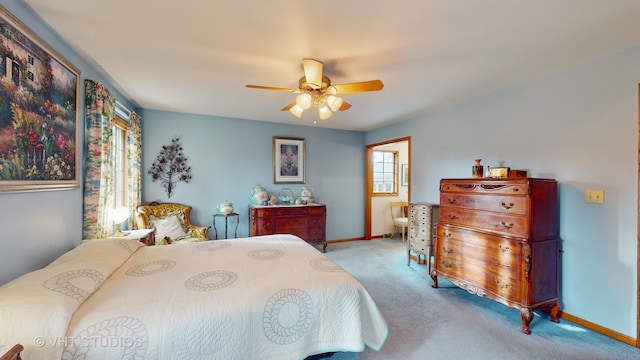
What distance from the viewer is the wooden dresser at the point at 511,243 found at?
2.22 metres

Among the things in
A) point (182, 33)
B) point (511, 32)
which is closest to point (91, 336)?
point (182, 33)

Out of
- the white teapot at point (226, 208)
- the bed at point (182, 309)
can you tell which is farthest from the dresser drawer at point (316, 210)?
the bed at point (182, 309)

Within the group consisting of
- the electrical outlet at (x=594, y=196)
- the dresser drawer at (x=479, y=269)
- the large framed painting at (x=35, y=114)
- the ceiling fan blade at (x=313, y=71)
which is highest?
the ceiling fan blade at (x=313, y=71)

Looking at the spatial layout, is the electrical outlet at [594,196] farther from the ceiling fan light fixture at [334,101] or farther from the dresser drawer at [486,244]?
the ceiling fan light fixture at [334,101]

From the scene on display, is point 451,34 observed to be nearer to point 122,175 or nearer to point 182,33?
point 182,33

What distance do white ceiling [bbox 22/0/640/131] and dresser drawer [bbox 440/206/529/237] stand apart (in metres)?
1.42

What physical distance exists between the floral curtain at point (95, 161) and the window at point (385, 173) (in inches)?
193

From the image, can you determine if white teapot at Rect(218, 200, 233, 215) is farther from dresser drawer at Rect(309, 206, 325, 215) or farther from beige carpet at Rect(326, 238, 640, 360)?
beige carpet at Rect(326, 238, 640, 360)

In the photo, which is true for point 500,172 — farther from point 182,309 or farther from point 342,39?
point 182,309

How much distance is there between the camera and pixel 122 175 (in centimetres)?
352

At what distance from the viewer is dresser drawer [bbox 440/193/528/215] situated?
2.28 m
